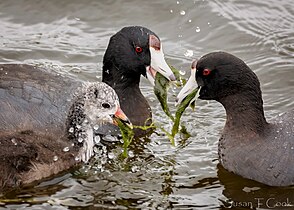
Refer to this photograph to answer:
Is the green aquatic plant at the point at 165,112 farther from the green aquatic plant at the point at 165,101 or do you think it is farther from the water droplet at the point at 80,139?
the water droplet at the point at 80,139

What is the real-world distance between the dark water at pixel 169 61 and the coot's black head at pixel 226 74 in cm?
74

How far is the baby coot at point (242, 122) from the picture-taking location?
7586 millimetres

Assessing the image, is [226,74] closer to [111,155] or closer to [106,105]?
[106,105]

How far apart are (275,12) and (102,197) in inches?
176

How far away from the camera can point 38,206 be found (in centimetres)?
720

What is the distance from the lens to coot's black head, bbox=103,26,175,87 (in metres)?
8.36

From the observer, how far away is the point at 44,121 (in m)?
7.72

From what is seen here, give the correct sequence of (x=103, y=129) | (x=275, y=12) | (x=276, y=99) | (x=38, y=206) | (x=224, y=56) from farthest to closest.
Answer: (x=275, y=12), (x=276, y=99), (x=103, y=129), (x=224, y=56), (x=38, y=206)

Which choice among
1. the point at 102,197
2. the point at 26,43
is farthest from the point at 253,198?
the point at 26,43

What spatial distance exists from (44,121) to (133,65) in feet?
4.04

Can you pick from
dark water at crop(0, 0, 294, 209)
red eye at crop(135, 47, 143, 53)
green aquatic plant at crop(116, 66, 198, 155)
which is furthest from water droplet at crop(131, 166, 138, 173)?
red eye at crop(135, 47, 143, 53)

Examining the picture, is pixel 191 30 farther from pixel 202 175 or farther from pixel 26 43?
pixel 202 175

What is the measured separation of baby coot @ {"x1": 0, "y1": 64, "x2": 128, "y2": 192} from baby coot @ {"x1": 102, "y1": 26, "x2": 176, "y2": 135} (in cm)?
68

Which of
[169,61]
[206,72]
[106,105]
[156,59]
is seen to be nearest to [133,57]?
[156,59]
